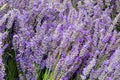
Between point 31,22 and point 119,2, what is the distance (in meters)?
1.00

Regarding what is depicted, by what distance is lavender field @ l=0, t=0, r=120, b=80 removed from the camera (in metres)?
1.52

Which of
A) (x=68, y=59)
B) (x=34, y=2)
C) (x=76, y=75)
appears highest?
(x=34, y=2)

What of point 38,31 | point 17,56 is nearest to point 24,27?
point 38,31

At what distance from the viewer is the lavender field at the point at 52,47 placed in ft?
5.00

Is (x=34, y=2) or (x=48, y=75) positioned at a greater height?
(x=34, y=2)

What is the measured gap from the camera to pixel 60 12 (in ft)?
6.54

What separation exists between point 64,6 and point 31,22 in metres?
0.32

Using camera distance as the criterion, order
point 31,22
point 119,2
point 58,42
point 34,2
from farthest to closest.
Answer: point 119,2 → point 34,2 → point 31,22 → point 58,42

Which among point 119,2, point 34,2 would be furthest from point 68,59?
point 119,2

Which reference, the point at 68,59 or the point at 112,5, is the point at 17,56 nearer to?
the point at 68,59

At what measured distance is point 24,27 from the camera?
170 centimetres

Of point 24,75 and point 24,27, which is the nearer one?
point 24,75

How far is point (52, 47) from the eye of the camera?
5.39ft

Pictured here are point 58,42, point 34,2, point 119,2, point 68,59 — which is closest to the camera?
Answer: point 68,59
